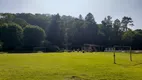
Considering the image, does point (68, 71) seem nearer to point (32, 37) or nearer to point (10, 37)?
point (10, 37)

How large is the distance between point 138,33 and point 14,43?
2474 inches

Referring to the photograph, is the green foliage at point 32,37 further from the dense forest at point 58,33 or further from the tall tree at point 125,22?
the tall tree at point 125,22

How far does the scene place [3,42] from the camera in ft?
309

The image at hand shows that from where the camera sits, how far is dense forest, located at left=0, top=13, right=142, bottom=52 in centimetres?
9638

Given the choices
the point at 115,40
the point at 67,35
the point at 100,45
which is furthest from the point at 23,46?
the point at 115,40

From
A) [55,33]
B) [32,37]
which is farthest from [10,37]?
[55,33]

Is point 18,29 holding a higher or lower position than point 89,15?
lower

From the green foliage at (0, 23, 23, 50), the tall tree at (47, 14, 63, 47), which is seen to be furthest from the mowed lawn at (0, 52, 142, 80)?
the tall tree at (47, 14, 63, 47)

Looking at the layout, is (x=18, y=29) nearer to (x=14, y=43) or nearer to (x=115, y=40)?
(x=14, y=43)

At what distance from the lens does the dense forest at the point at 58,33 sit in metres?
96.4

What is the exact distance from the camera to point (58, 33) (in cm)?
11038

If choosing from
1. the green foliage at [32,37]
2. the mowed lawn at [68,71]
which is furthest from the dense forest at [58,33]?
the mowed lawn at [68,71]

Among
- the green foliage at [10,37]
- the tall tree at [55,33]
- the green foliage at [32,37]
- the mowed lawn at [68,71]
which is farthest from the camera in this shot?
the tall tree at [55,33]

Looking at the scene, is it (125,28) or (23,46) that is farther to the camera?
(125,28)
